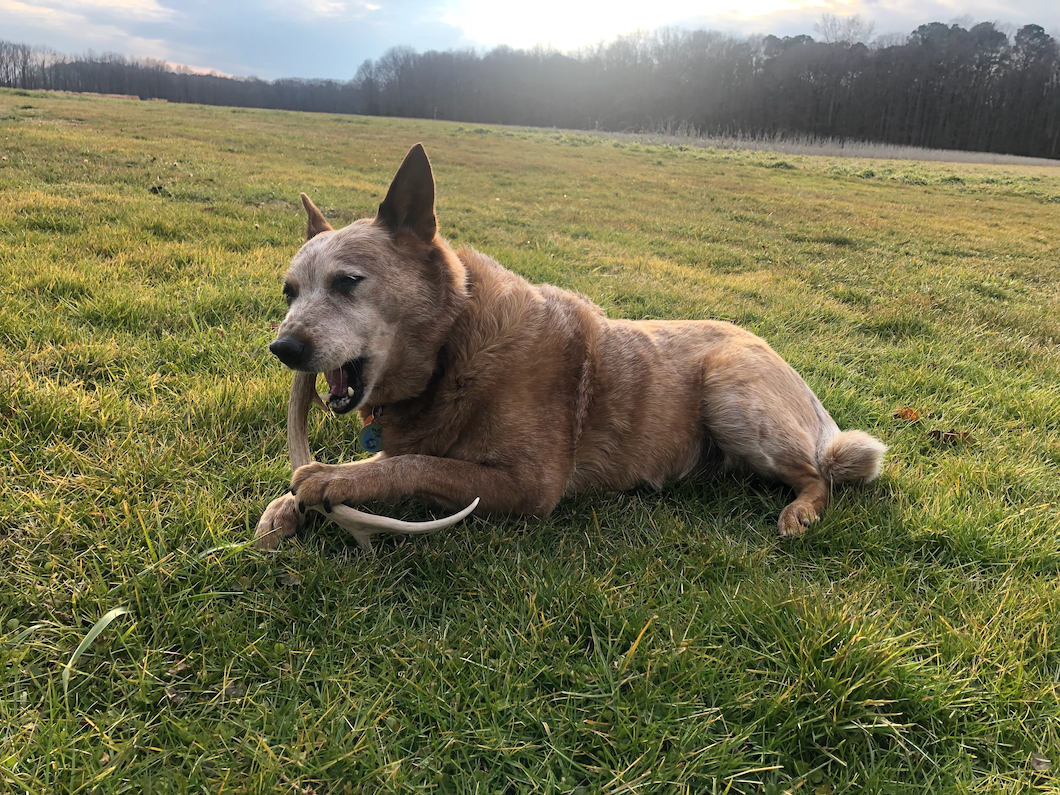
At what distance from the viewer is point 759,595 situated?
7.20ft

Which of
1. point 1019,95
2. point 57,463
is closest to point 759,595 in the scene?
point 57,463

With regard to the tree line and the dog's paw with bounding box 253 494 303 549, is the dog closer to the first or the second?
the dog's paw with bounding box 253 494 303 549

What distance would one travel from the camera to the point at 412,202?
2.98 m

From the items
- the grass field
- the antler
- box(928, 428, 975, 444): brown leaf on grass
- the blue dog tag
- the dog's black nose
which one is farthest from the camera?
box(928, 428, 975, 444): brown leaf on grass

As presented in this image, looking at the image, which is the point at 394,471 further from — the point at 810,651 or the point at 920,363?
the point at 920,363

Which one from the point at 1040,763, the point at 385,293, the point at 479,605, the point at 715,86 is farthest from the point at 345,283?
the point at 715,86

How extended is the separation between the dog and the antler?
9cm

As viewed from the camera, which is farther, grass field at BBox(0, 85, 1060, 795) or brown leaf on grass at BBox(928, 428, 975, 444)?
brown leaf on grass at BBox(928, 428, 975, 444)

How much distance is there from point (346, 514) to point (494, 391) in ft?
3.04

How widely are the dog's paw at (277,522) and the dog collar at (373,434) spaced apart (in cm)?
59

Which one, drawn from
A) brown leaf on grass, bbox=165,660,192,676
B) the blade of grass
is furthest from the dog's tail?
the blade of grass

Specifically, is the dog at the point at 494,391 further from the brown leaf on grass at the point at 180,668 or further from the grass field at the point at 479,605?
the brown leaf on grass at the point at 180,668

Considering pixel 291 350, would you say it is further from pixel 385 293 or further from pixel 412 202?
pixel 412 202

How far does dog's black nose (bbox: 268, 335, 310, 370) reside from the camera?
98.2 inches
